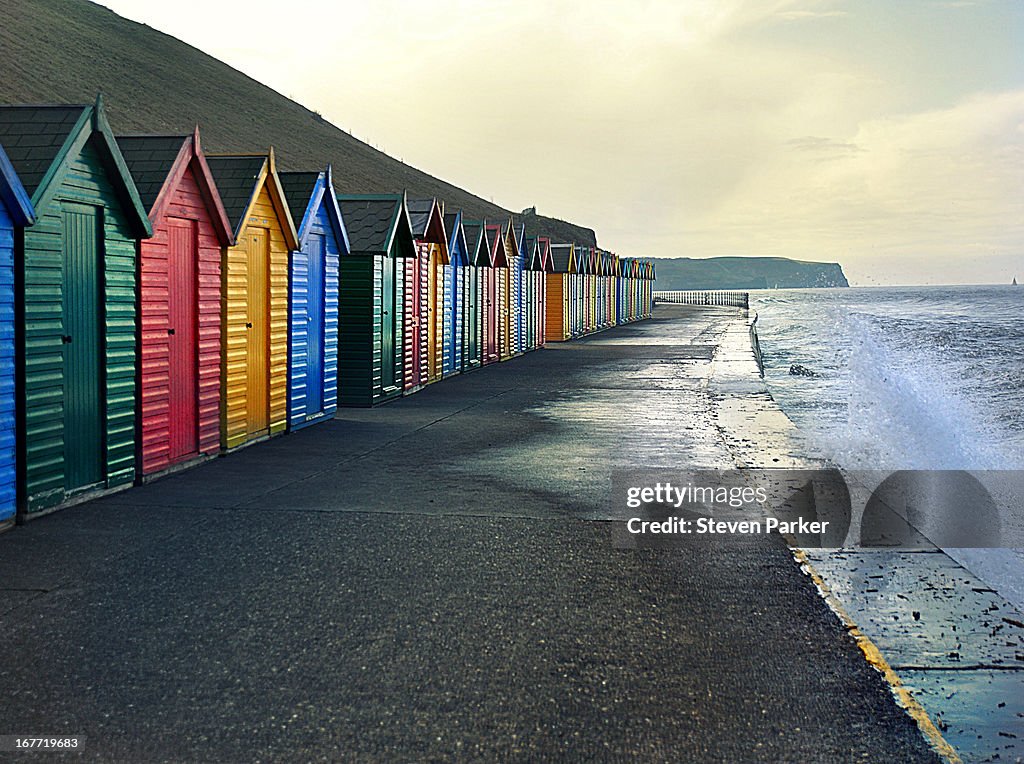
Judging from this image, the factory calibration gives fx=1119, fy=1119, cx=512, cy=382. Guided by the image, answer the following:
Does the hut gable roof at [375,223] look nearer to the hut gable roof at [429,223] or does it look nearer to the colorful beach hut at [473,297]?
the hut gable roof at [429,223]

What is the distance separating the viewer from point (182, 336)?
38.8ft

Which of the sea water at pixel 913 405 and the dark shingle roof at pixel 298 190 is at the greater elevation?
the dark shingle roof at pixel 298 190

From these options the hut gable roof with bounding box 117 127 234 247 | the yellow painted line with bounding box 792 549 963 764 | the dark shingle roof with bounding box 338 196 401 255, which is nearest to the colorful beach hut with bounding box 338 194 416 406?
the dark shingle roof with bounding box 338 196 401 255

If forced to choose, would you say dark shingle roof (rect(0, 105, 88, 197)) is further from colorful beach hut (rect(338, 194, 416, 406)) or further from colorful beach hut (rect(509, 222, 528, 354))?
colorful beach hut (rect(509, 222, 528, 354))

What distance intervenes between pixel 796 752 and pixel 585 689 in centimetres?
108

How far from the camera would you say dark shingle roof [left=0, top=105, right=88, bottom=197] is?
9164mm

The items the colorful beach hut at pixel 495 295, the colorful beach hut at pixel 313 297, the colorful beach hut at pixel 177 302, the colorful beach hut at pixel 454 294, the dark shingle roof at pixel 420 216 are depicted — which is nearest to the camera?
the colorful beach hut at pixel 177 302

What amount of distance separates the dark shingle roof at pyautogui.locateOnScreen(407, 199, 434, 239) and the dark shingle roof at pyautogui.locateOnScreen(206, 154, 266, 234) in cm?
732

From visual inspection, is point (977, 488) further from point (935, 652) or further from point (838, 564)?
point (935, 652)

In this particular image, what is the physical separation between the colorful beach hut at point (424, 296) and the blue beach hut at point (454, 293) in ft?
2.21

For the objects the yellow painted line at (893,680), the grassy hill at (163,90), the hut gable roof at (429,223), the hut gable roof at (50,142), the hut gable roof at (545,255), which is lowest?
the yellow painted line at (893,680)

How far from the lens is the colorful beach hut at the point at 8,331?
8578 mm

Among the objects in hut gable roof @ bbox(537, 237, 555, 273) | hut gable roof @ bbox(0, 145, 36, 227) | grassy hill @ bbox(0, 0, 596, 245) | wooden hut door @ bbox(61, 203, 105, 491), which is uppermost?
grassy hill @ bbox(0, 0, 596, 245)

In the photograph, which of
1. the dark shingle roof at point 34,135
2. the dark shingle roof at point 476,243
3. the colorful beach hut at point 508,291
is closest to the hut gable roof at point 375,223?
the dark shingle roof at point 476,243
